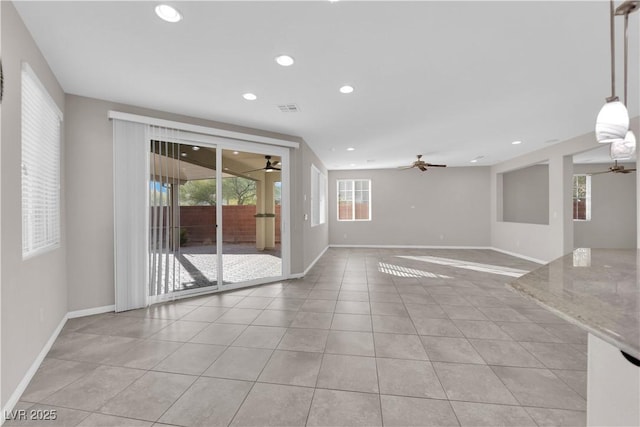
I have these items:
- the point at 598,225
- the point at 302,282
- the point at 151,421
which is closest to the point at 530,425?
the point at 151,421

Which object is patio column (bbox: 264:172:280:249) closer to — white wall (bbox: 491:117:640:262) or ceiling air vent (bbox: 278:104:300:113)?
ceiling air vent (bbox: 278:104:300:113)

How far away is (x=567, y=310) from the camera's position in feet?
2.67

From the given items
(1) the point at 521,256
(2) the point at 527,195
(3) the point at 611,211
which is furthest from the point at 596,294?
(3) the point at 611,211

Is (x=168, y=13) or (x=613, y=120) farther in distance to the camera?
(x=168, y=13)

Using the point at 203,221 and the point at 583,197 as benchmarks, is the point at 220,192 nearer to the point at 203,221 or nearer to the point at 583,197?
the point at 203,221

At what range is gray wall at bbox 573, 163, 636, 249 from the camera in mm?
7633

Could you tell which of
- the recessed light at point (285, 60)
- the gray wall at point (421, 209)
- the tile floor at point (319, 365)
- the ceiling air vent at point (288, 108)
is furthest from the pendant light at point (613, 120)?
the gray wall at point (421, 209)

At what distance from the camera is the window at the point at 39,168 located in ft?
6.76

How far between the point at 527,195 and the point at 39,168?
10.7 metres

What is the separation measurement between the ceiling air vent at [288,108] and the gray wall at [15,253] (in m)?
2.33

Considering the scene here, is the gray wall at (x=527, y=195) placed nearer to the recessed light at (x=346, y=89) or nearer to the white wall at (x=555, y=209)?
the white wall at (x=555, y=209)

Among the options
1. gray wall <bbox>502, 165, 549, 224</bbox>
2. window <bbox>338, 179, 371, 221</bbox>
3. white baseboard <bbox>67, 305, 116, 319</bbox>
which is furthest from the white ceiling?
window <bbox>338, 179, 371, 221</bbox>

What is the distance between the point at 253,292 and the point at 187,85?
2.99 m

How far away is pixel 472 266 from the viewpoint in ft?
19.5
